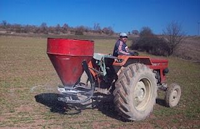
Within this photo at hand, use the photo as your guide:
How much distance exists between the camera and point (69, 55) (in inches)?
220

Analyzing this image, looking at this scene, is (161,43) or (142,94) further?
(161,43)

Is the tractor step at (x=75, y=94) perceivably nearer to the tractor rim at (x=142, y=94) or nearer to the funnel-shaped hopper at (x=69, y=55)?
the funnel-shaped hopper at (x=69, y=55)

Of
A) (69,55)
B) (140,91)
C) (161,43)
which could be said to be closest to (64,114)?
Answer: (69,55)

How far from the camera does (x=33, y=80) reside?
1080 cm

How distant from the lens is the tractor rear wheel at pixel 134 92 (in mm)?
5684

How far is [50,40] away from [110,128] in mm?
2238

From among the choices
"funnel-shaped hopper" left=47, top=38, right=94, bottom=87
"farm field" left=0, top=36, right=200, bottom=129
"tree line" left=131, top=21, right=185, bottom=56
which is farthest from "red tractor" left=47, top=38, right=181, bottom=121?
"tree line" left=131, top=21, right=185, bottom=56

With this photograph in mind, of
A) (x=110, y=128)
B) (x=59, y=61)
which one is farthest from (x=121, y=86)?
(x=59, y=61)

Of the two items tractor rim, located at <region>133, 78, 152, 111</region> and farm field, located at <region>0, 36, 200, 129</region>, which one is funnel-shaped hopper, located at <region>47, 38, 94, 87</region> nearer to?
farm field, located at <region>0, 36, 200, 129</region>

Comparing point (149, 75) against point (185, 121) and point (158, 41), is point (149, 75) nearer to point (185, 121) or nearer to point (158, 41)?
point (185, 121)

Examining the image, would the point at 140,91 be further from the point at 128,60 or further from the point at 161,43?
the point at 161,43

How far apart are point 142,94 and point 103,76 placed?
3.42 ft

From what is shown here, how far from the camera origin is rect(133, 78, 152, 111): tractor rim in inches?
251

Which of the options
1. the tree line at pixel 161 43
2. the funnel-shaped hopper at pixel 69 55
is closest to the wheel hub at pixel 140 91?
the funnel-shaped hopper at pixel 69 55
